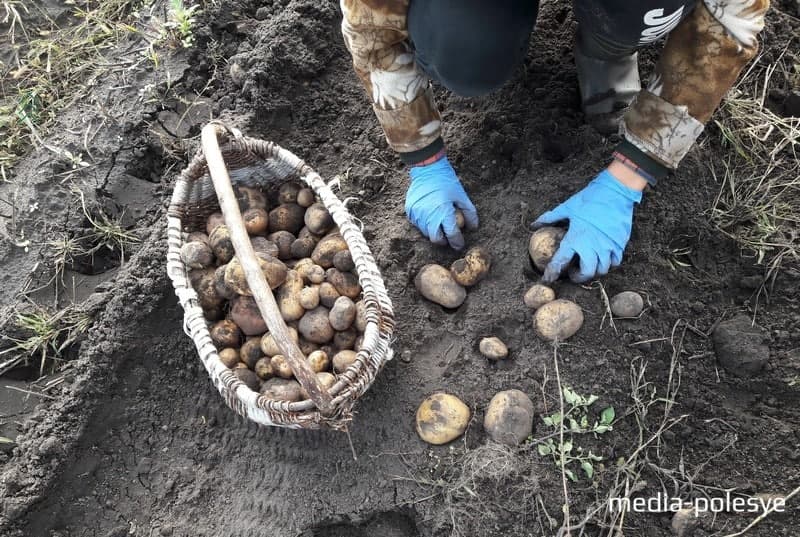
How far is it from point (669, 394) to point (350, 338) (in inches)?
37.2

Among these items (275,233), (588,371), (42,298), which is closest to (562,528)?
(588,371)

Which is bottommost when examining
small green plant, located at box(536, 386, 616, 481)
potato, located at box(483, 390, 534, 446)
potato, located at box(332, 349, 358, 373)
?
small green plant, located at box(536, 386, 616, 481)

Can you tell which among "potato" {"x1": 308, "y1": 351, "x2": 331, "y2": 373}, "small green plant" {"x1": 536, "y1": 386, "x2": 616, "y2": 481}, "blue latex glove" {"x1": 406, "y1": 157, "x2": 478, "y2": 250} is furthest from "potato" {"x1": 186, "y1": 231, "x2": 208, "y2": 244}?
"small green plant" {"x1": 536, "y1": 386, "x2": 616, "y2": 481}

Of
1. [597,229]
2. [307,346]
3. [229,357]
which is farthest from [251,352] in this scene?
[597,229]

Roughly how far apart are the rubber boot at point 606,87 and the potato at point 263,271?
116cm

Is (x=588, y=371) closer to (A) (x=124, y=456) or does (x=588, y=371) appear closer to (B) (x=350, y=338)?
(B) (x=350, y=338)

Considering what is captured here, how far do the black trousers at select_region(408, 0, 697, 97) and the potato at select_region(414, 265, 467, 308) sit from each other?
0.56 metres

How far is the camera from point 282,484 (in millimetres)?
1698

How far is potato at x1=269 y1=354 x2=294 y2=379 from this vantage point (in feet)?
5.47

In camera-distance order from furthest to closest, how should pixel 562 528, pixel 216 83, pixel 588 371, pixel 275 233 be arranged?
1. pixel 216 83
2. pixel 275 233
3. pixel 588 371
4. pixel 562 528

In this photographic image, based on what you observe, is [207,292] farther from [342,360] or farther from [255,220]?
[342,360]

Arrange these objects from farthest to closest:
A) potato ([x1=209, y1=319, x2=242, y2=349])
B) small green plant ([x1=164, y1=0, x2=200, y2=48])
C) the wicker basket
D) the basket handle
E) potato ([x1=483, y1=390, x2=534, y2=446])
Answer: small green plant ([x1=164, y1=0, x2=200, y2=48]) → potato ([x1=209, y1=319, x2=242, y2=349]) → potato ([x1=483, y1=390, x2=534, y2=446]) → the wicker basket → the basket handle

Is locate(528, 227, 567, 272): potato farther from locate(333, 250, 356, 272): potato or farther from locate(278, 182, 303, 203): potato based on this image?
locate(278, 182, 303, 203): potato

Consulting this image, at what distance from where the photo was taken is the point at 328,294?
5.73 ft
